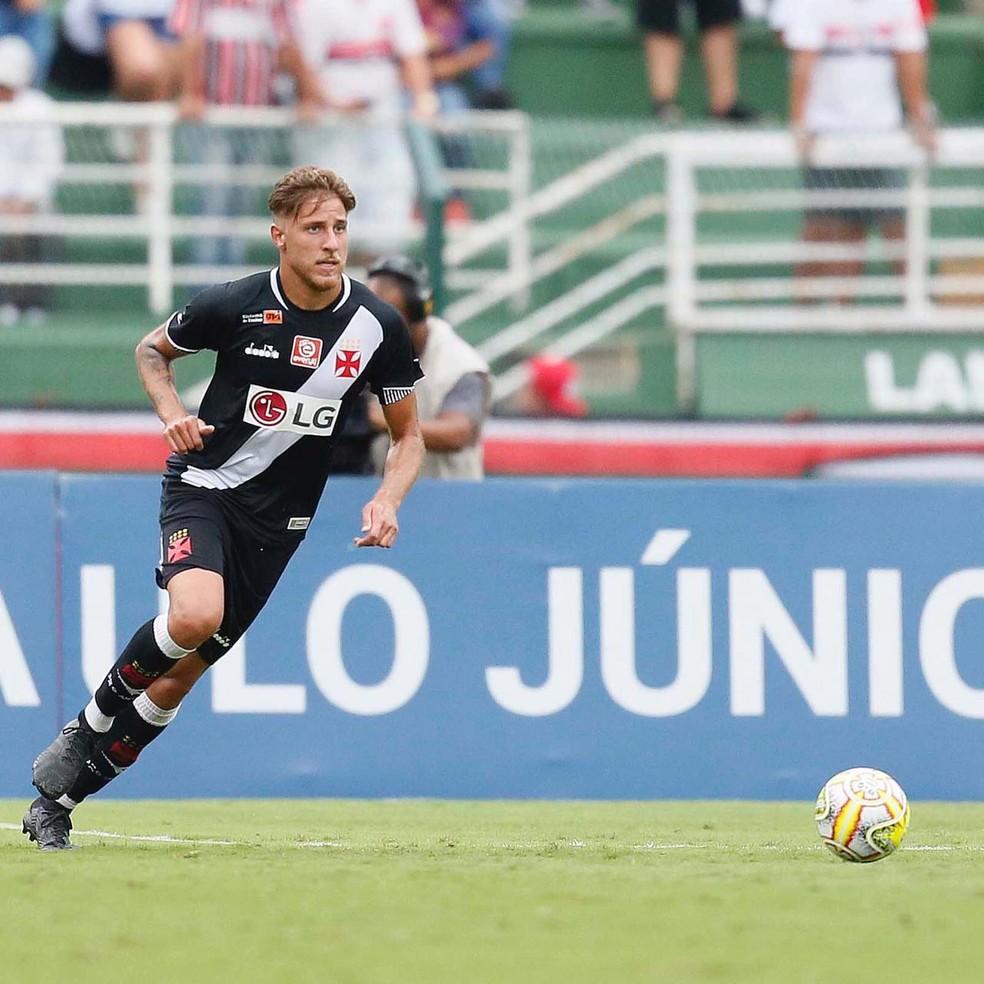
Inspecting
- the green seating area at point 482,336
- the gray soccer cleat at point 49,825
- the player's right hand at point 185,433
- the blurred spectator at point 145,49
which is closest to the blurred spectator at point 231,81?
the blurred spectator at point 145,49

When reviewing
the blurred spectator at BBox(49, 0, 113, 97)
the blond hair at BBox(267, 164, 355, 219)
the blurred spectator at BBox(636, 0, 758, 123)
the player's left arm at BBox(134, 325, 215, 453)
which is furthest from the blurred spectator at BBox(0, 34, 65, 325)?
the blond hair at BBox(267, 164, 355, 219)

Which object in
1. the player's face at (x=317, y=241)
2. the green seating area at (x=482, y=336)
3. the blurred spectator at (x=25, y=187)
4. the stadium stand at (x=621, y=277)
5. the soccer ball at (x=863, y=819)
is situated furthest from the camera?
the green seating area at (x=482, y=336)

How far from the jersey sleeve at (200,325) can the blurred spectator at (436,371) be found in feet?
7.53

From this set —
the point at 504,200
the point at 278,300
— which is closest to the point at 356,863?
the point at 278,300

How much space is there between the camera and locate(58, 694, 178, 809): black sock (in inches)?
295

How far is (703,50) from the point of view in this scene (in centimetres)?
1558

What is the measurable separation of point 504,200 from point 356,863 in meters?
6.76

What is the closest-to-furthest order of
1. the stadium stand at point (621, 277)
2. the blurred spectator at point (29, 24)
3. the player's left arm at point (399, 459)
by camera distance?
the player's left arm at point (399, 459), the stadium stand at point (621, 277), the blurred spectator at point (29, 24)

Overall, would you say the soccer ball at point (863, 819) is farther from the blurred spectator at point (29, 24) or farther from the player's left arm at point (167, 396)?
the blurred spectator at point (29, 24)

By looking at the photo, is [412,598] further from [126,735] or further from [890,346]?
[890,346]

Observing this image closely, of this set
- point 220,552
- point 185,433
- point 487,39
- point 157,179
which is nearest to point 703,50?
point 487,39

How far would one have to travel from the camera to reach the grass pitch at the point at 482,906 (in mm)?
5070

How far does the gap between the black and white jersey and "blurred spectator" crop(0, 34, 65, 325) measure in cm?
534

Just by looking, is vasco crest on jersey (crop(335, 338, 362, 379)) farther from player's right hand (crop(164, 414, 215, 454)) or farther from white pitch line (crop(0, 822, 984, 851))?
white pitch line (crop(0, 822, 984, 851))
